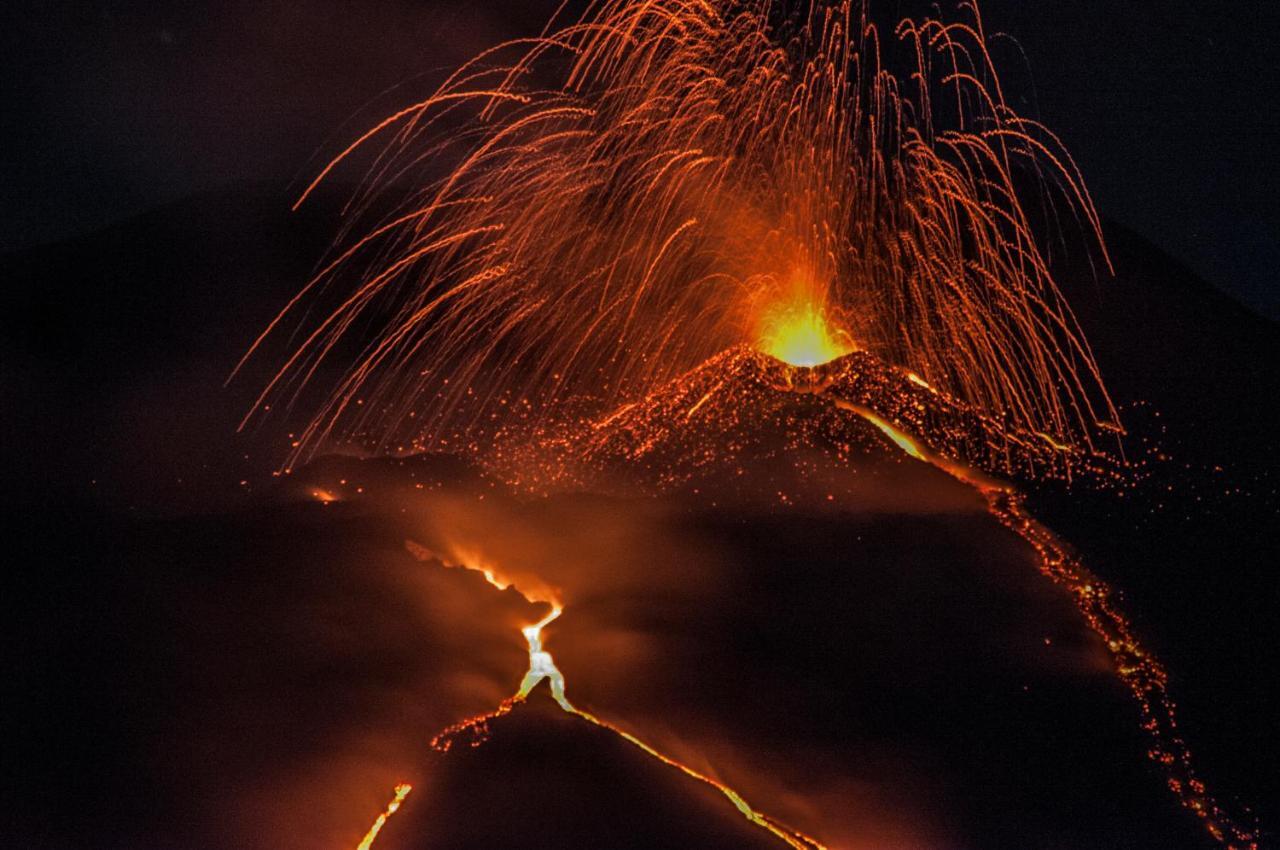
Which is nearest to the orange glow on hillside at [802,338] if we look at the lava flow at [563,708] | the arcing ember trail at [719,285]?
the arcing ember trail at [719,285]

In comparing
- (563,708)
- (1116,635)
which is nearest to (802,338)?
(1116,635)

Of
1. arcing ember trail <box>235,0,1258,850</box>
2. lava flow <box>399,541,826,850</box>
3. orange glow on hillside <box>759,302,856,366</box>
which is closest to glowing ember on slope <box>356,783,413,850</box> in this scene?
lava flow <box>399,541,826,850</box>

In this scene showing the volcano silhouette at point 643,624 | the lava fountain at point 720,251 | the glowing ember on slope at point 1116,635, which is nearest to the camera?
the volcano silhouette at point 643,624

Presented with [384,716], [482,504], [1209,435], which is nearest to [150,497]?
[482,504]

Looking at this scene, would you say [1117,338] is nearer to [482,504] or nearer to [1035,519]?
[1035,519]

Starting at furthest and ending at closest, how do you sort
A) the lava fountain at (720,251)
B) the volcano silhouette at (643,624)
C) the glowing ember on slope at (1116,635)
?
the lava fountain at (720,251), the glowing ember on slope at (1116,635), the volcano silhouette at (643,624)

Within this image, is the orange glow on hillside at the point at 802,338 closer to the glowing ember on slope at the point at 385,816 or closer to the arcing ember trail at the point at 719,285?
the arcing ember trail at the point at 719,285

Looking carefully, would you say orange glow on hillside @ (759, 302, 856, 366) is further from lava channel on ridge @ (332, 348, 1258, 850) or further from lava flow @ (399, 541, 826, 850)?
lava flow @ (399, 541, 826, 850)
